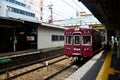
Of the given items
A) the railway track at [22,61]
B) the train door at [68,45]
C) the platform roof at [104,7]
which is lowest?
the railway track at [22,61]

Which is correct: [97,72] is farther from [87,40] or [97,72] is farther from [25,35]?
[25,35]

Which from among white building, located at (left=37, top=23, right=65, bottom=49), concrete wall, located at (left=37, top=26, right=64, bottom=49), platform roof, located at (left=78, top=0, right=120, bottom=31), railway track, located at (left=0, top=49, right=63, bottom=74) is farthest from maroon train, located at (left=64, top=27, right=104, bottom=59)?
concrete wall, located at (left=37, top=26, right=64, bottom=49)

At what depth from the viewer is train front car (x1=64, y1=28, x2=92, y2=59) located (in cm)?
1616

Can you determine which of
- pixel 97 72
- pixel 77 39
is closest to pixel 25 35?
pixel 77 39

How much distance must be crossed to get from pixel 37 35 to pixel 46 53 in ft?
7.44

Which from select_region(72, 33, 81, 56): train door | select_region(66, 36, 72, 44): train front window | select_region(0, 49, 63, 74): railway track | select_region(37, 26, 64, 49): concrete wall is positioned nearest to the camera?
select_region(0, 49, 63, 74): railway track

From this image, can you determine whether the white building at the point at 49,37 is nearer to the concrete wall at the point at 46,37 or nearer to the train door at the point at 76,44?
the concrete wall at the point at 46,37

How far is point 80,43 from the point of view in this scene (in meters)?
16.3

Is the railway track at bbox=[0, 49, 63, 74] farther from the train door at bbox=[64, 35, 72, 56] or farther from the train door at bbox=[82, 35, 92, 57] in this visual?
the train door at bbox=[82, 35, 92, 57]

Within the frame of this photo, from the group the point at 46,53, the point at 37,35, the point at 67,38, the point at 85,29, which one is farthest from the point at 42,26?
the point at 85,29

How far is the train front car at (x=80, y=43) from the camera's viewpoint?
53.0ft

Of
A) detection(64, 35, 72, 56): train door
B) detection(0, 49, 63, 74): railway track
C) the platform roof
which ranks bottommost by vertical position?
detection(0, 49, 63, 74): railway track

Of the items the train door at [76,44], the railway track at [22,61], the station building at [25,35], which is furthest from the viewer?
the station building at [25,35]

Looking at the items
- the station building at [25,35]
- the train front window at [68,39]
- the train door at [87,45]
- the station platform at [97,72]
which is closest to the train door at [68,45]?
the train front window at [68,39]
